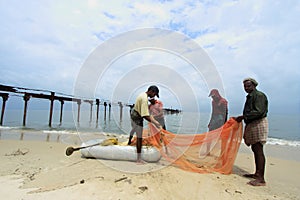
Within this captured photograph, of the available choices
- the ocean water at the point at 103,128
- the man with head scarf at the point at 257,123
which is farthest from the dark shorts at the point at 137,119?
the ocean water at the point at 103,128

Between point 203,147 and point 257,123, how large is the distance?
4.42 feet

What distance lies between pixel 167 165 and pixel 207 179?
3.12 feet

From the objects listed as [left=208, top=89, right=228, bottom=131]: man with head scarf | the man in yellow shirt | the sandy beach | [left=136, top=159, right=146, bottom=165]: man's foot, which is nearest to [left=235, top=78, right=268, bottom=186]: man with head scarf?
the sandy beach

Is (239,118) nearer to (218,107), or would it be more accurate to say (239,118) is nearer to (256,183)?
(256,183)

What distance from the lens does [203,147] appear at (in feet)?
15.5

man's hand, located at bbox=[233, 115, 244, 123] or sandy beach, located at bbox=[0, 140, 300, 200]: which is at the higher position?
man's hand, located at bbox=[233, 115, 244, 123]

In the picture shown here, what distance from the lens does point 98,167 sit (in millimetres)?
4129

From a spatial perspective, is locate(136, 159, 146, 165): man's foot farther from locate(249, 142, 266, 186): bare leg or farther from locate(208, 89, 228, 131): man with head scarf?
locate(208, 89, 228, 131): man with head scarf

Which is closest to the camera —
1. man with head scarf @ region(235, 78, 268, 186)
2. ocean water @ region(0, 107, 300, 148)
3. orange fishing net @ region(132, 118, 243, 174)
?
man with head scarf @ region(235, 78, 268, 186)

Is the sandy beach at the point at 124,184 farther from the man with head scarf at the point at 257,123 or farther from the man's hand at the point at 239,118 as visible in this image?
the man's hand at the point at 239,118

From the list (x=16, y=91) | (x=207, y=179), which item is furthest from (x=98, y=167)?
(x=16, y=91)

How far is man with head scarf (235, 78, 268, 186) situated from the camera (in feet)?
12.4

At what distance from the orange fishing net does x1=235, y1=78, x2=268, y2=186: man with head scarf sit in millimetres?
382

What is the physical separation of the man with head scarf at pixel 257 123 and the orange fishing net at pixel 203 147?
38 cm
